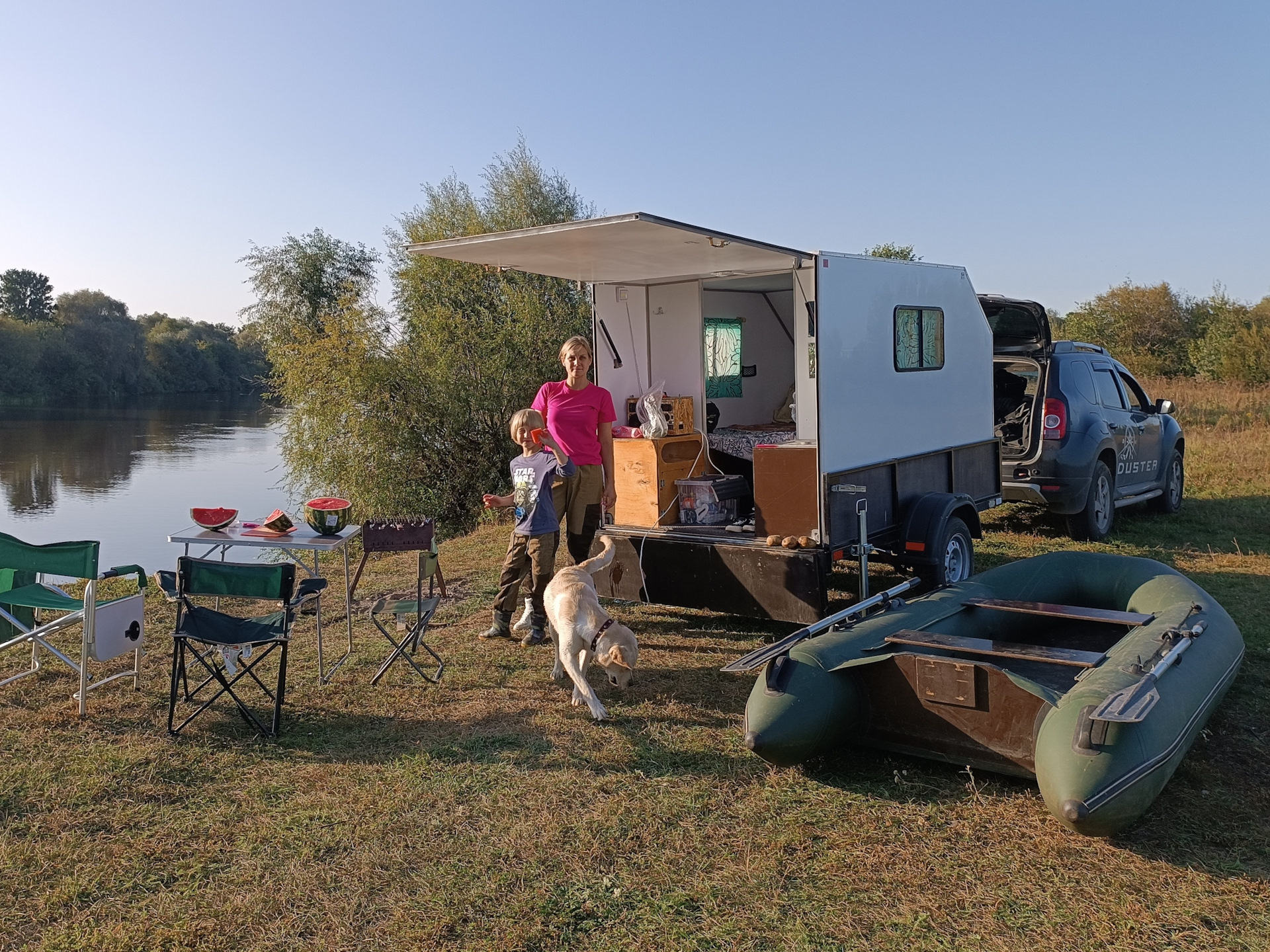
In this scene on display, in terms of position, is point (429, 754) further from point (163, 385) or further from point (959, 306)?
point (163, 385)

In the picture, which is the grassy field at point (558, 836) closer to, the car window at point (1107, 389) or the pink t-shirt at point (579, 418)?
the pink t-shirt at point (579, 418)

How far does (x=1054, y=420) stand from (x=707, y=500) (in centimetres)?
404

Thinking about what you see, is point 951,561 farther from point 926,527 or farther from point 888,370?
point 888,370

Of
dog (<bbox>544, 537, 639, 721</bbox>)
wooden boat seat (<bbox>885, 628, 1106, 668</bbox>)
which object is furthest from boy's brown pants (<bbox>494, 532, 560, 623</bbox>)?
wooden boat seat (<bbox>885, 628, 1106, 668</bbox>)

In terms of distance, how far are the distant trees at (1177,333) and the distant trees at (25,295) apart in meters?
50.9

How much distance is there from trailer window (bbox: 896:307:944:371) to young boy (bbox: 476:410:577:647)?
93.4 inches

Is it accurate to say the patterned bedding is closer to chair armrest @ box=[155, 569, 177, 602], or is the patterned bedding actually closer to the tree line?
chair armrest @ box=[155, 569, 177, 602]

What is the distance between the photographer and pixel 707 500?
659 cm

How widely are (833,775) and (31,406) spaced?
4480cm

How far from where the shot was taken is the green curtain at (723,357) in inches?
301

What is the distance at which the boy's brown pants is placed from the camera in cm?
575

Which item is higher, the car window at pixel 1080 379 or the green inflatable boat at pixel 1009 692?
the car window at pixel 1080 379

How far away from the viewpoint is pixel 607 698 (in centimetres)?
499

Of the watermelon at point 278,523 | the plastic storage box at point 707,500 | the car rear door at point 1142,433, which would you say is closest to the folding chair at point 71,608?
the watermelon at point 278,523
